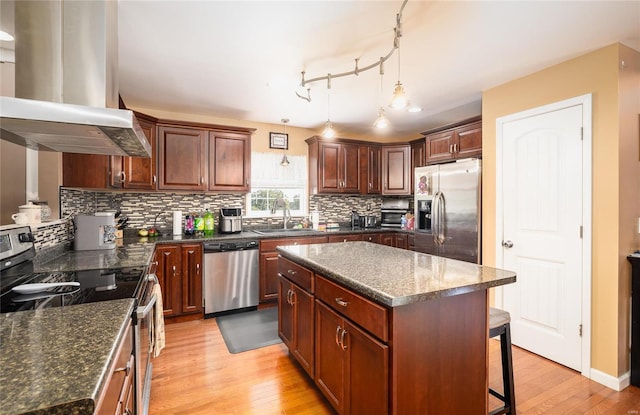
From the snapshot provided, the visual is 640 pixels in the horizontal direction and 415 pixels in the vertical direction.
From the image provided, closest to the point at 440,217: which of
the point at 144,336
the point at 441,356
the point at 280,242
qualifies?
the point at 280,242

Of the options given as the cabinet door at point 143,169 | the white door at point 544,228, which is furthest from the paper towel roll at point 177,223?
the white door at point 544,228

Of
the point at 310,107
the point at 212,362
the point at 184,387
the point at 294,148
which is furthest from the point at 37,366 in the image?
the point at 294,148

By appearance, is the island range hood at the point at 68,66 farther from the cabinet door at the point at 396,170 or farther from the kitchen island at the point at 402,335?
the cabinet door at the point at 396,170

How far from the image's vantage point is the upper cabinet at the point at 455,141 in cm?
333

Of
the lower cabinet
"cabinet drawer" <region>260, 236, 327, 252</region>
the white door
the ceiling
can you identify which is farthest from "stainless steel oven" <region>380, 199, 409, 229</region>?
the lower cabinet

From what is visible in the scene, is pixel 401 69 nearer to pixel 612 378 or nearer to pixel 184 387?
pixel 612 378

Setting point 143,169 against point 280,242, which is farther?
point 280,242

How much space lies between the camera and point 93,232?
8.07 ft

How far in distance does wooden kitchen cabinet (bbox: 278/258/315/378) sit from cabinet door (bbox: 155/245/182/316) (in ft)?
4.50

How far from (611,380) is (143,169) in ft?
14.9

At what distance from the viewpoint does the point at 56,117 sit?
1.19 m

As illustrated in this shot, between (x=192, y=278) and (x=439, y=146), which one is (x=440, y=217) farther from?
(x=192, y=278)

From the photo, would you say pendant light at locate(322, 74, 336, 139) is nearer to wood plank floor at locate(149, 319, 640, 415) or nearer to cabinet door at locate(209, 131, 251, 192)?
cabinet door at locate(209, 131, 251, 192)

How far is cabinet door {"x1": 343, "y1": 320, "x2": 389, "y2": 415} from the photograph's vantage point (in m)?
1.35
